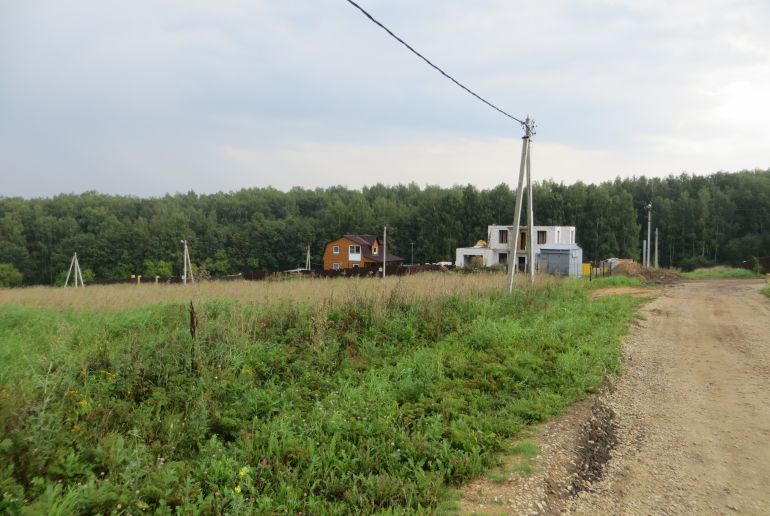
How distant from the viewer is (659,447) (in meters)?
4.75

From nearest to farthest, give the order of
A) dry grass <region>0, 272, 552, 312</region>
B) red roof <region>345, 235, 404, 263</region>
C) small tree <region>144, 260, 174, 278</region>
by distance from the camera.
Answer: dry grass <region>0, 272, 552, 312</region>, red roof <region>345, 235, 404, 263</region>, small tree <region>144, 260, 174, 278</region>

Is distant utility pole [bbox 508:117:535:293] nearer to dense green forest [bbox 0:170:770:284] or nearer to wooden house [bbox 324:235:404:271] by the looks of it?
wooden house [bbox 324:235:404:271]

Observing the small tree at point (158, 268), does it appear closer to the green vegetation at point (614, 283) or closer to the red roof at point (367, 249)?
the red roof at point (367, 249)

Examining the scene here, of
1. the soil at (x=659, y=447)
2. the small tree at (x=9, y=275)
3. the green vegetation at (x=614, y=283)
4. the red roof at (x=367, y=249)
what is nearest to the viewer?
the soil at (x=659, y=447)

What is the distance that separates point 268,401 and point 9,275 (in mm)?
64328

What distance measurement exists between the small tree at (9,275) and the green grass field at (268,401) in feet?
191

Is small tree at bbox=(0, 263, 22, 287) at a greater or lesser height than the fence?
lesser

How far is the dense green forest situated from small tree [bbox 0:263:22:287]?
3666 millimetres

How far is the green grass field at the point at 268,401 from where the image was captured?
3.62 meters

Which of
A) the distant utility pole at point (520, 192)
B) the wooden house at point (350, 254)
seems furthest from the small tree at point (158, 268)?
the distant utility pole at point (520, 192)

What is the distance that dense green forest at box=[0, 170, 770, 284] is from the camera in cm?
5625

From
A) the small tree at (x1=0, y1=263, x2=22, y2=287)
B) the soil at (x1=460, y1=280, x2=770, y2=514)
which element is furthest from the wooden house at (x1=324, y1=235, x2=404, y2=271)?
the soil at (x1=460, y1=280, x2=770, y2=514)

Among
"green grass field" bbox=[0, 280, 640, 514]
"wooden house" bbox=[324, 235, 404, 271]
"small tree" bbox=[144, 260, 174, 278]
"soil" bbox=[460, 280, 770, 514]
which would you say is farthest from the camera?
"small tree" bbox=[144, 260, 174, 278]

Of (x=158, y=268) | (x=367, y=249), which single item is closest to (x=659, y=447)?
(x=367, y=249)
